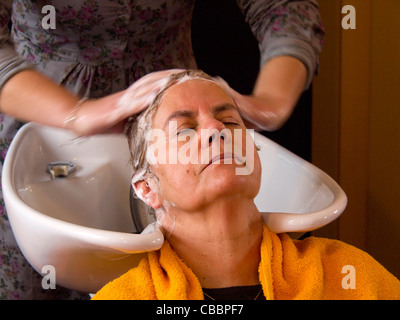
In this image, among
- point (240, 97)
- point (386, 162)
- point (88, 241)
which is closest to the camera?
point (88, 241)

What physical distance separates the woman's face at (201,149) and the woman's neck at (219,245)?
0.13ft

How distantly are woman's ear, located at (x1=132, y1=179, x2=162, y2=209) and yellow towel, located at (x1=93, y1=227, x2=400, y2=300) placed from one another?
0.25 feet

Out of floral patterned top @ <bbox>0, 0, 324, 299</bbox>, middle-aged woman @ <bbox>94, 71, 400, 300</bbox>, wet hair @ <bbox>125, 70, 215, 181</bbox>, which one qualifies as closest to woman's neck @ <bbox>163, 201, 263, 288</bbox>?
middle-aged woman @ <bbox>94, 71, 400, 300</bbox>

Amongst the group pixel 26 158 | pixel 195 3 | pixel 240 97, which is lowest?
pixel 26 158

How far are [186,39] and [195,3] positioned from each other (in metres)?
0.08

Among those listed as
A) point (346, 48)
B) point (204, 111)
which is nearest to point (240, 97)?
point (204, 111)

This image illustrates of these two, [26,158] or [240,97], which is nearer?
[240,97]

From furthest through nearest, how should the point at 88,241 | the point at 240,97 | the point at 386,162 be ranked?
the point at 386,162, the point at 240,97, the point at 88,241

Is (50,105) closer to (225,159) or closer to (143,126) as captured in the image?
(143,126)

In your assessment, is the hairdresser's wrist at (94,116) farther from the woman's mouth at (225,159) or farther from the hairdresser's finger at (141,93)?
the woman's mouth at (225,159)

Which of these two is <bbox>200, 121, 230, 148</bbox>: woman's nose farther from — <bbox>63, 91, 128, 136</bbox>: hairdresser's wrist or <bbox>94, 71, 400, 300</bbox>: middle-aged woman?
<bbox>63, 91, 128, 136</bbox>: hairdresser's wrist

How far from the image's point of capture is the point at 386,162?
1.31 m

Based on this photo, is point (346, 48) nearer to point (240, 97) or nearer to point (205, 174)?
point (240, 97)

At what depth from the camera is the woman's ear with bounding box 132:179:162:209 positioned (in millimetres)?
1036
